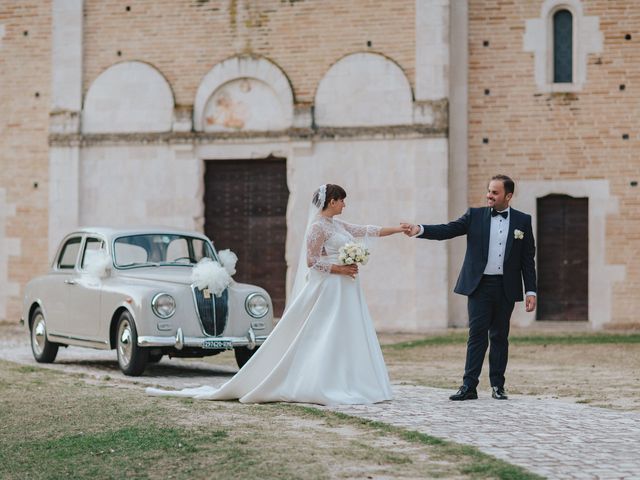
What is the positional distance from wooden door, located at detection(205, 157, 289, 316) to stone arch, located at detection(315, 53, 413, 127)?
1418 millimetres

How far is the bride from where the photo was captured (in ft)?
35.6

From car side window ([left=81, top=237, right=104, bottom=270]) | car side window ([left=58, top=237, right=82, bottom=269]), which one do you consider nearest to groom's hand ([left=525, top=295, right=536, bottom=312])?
car side window ([left=81, top=237, right=104, bottom=270])

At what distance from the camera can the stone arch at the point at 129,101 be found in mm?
24031

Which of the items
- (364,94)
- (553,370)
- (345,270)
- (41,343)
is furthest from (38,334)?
(364,94)

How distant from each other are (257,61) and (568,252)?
6.66 meters

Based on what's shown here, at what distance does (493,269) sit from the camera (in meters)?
10.9

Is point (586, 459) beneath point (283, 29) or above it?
beneath

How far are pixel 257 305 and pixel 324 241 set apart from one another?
309 centimetres

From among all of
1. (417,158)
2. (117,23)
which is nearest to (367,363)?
(417,158)

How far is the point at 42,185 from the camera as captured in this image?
24641 mm

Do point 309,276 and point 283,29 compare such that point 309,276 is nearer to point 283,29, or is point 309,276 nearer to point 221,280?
point 221,280

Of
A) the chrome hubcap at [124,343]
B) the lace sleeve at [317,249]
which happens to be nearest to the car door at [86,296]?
the chrome hubcap at [124,343]

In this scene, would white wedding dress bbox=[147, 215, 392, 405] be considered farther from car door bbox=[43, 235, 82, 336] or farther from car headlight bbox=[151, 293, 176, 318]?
car door bbox=[43, 235, 82, 336]

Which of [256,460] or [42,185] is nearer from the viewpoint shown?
[256,460]
